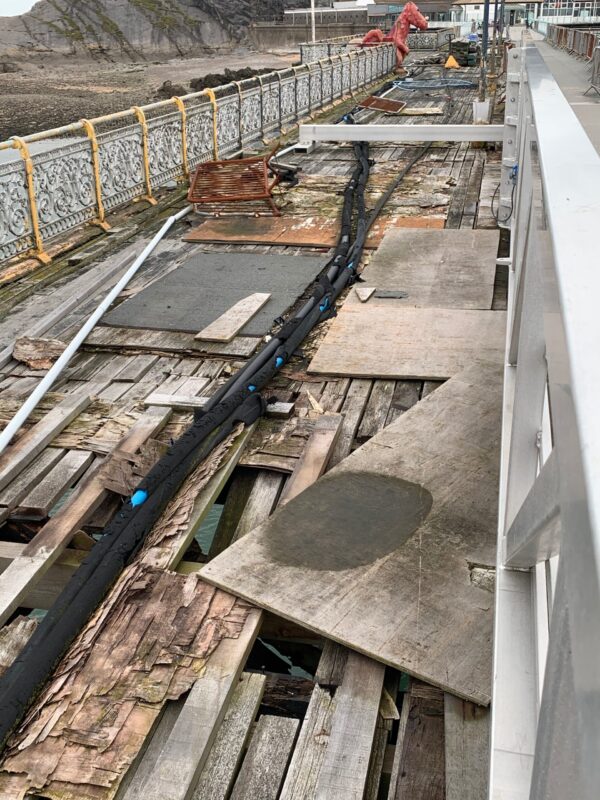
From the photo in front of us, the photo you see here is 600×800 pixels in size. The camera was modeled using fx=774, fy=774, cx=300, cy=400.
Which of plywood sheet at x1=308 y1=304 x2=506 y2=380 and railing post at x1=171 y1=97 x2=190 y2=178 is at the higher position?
railing post at x1=171 y1=97 x2=190 y2=178

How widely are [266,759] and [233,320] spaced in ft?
14.7

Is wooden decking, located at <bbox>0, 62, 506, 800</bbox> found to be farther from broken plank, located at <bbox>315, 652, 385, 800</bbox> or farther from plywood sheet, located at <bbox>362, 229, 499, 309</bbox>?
plywood sheet, located at <bbox>362, 229, 499, 309</bbox>

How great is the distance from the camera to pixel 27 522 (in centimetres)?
431

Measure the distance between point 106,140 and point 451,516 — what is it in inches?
328

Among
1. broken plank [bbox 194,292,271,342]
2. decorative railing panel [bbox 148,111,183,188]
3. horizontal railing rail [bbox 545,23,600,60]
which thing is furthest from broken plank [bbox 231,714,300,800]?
horizontal railing rail [bbox 545,23,600,60]

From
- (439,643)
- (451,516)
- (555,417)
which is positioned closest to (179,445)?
→ (451,516)

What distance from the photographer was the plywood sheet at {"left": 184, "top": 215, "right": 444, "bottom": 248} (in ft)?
30.6

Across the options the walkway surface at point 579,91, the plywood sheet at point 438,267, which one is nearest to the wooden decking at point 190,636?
the plywood sheet at point 438,267

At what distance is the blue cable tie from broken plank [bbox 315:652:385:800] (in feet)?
4.78

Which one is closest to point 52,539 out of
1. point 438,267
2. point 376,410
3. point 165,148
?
point 376,410

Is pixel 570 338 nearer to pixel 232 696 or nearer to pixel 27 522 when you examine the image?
pixel 232 696

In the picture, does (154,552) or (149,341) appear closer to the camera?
(154,552)

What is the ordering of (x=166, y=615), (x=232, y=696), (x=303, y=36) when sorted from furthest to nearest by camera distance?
(x=303, y=36) → (x=166, y=615) → (x=232, y=696)

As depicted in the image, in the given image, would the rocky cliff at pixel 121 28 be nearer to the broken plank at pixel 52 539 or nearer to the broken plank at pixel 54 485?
the broken plank at pixel 54 485
